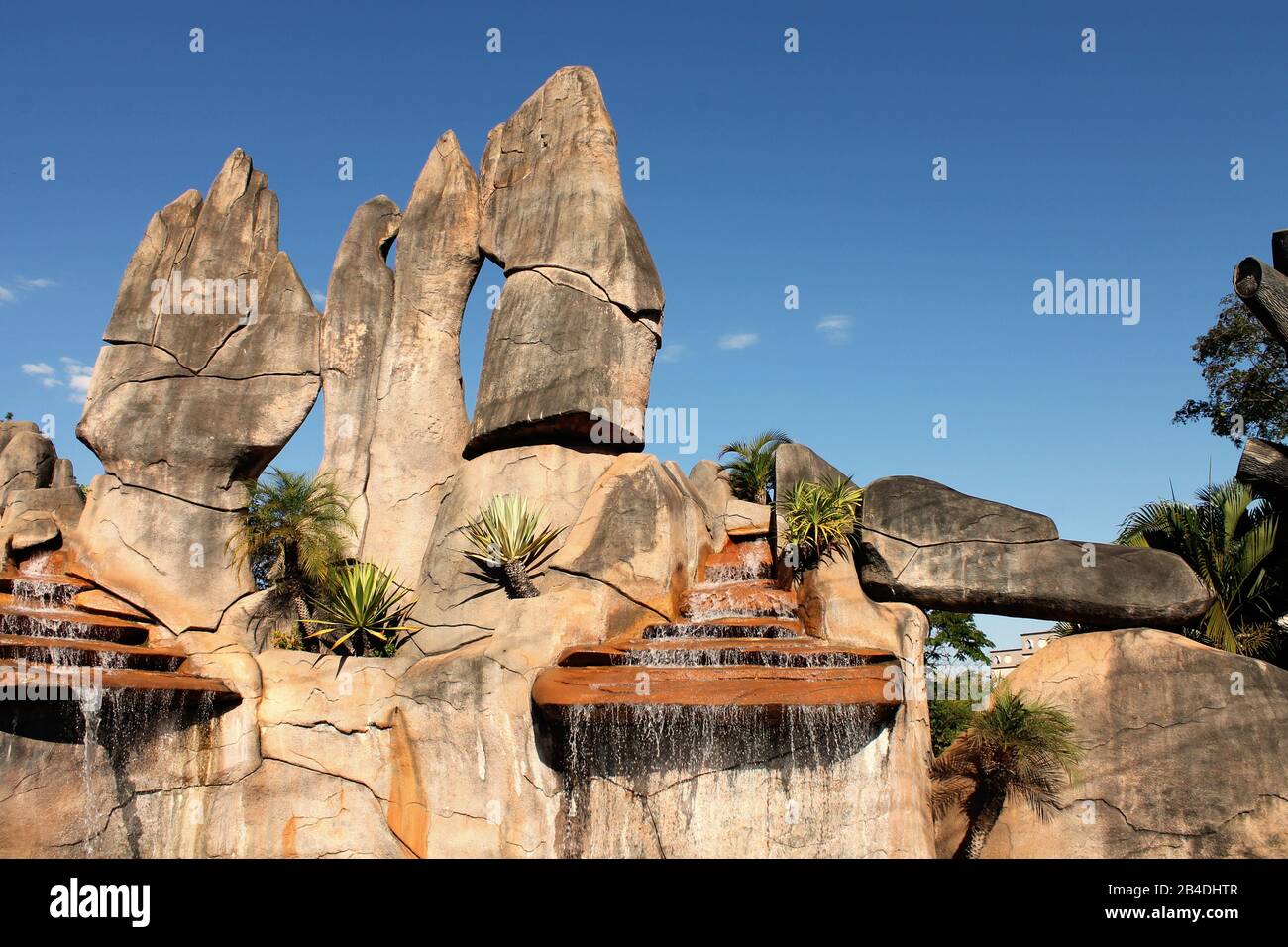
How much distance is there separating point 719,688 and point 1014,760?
4298 mm

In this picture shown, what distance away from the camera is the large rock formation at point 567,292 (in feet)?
51.1

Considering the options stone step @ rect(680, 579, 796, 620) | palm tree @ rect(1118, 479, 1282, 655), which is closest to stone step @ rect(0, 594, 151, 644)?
stone step @ rect(680, 579, 796, 620)

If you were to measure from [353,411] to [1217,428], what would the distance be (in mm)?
17045

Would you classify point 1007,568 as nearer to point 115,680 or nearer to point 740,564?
point 740,564

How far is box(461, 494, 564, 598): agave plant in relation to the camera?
13945mm

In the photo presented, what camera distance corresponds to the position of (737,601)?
1409 cm

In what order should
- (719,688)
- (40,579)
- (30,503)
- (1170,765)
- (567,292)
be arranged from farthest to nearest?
1. (30,503)
2. (567,292)
3. (40,579)
4. (1170,765)
5. (719,688)

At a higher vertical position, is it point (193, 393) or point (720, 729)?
point (193, 393)

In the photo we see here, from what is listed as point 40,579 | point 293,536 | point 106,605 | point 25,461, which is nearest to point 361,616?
point 293,536

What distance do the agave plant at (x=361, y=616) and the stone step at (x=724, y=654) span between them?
305 cm

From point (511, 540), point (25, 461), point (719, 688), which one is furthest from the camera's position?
point (25, 461)

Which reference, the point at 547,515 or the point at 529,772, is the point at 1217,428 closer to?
the point at 547,515

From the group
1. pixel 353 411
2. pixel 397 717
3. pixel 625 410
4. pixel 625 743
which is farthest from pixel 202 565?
pixel 625 743

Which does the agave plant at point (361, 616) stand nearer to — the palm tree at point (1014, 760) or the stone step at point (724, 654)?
the stone step at point (724, 654)
